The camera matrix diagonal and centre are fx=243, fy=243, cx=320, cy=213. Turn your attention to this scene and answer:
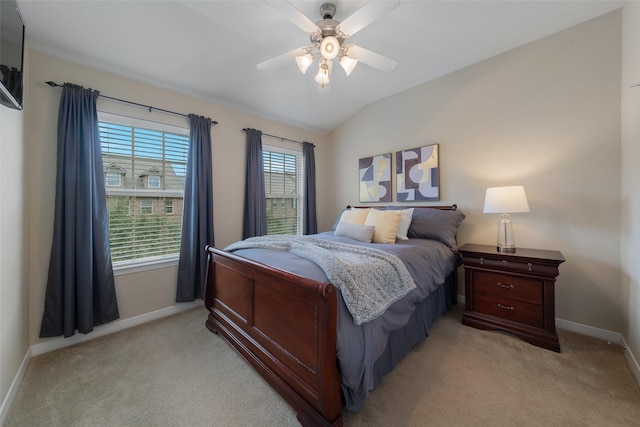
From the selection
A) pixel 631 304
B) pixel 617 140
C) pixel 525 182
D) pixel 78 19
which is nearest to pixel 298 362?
pixel 631 304

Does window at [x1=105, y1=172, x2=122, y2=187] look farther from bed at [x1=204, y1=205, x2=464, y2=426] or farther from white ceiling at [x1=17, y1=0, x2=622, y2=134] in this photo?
bed at [x1=204, y1=205, x2=464, y2=426]

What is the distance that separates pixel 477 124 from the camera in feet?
9.20

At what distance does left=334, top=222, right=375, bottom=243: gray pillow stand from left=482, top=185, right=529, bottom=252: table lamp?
1135 mm

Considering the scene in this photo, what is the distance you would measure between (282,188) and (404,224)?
6.56 feet

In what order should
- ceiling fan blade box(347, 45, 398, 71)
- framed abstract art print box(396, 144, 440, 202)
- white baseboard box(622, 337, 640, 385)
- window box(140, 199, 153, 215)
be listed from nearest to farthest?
white baseboard box(622, 337, 640, 385), ceiling fan blade box(347, 45, 398, 71), window box(140, 199, 153, 215), framed abstract art print box(396, 144, 440, 202)

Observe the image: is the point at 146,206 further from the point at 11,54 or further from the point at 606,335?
the point at 606,335

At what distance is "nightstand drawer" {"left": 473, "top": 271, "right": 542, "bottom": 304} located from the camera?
2.05 m

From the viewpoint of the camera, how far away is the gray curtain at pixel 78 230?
2025mm

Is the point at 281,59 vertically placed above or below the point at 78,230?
above

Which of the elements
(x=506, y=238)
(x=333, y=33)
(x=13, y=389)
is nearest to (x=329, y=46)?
(x=333, y=33)

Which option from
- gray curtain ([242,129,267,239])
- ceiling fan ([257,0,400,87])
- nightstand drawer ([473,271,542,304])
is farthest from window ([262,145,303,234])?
nightstand drawer ([473,271,542,304])

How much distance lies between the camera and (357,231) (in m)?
2.69

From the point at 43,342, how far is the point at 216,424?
1.83m

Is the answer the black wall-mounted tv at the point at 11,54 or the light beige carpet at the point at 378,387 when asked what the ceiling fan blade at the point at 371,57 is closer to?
the black wall-mounted tv at the point at 11,54
